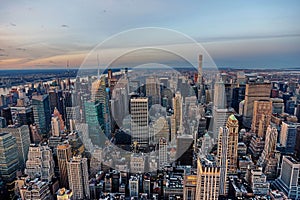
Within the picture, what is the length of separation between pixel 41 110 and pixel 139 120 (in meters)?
4.20

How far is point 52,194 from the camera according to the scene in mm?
3492

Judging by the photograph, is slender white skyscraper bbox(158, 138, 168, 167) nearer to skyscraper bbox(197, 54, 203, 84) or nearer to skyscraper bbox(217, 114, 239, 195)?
skyscraper bbox(217, 114, 239, 195)

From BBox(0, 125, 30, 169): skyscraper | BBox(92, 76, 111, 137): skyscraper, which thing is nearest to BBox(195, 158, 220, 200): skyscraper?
BBox(92, 76, 111, 137): skyscraper

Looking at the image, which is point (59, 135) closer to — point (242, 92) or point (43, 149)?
point (43, 149)

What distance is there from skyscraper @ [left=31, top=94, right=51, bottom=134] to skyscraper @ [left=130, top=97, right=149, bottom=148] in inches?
143

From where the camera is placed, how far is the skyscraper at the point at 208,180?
7.38ft

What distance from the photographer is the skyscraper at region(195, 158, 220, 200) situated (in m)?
2.25

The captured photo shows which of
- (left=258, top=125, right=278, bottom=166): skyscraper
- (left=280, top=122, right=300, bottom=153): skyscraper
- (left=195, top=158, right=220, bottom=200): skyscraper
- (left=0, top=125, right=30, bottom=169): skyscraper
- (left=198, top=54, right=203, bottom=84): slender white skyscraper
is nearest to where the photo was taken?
(left=198, top=54, right=203, bottom=84): slender white skyscraper

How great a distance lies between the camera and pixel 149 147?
3582mm

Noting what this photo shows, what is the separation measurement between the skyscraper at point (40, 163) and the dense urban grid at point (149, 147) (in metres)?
0.02

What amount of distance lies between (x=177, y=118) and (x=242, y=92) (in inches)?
134

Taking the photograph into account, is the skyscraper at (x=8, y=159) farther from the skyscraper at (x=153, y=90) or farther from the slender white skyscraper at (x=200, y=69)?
the slender white skyscraper at (x=200, y=69)

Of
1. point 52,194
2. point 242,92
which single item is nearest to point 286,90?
point 242,92

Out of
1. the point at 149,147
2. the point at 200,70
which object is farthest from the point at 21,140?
the point at 200,70
